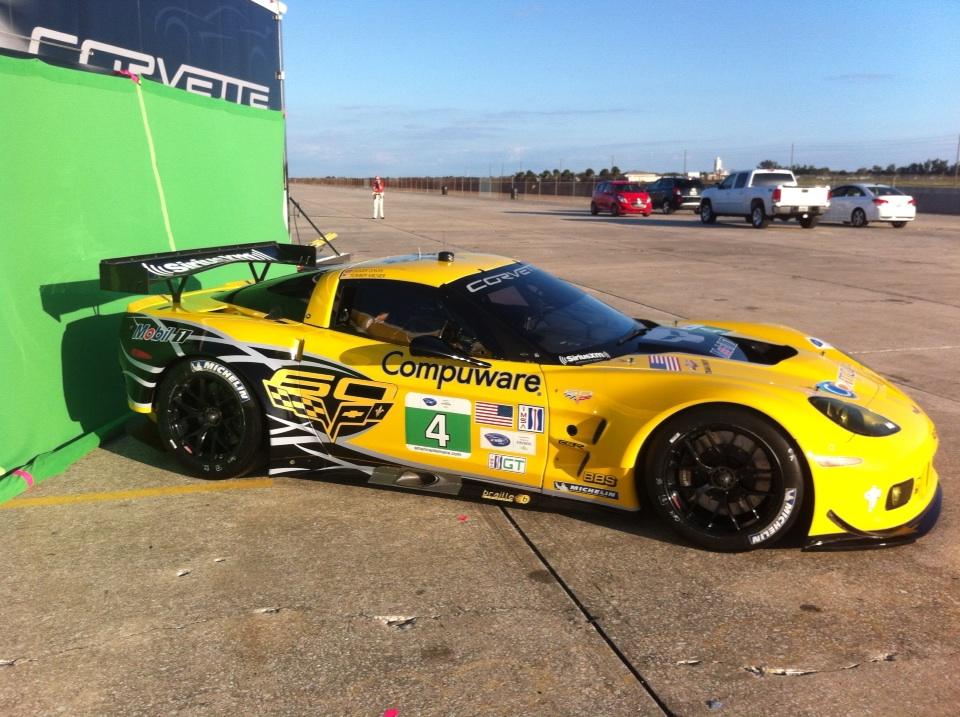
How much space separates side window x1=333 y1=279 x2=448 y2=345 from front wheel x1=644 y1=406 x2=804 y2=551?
1354 mm

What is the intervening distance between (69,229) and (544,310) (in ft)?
10.7

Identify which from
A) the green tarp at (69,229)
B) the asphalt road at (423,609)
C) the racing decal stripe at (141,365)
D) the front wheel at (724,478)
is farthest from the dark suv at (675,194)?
the front wheel at (724,478)

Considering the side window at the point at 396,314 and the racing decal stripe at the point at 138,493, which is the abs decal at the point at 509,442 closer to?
the side window at the point at 396,314

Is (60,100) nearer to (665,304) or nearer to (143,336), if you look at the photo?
(143,336)

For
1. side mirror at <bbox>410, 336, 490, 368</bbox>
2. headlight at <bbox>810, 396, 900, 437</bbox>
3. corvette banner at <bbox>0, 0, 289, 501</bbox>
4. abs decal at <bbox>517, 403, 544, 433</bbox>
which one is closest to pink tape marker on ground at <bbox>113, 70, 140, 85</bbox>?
corvette banner at <bbox>0, 0, 289, 501</bbox>

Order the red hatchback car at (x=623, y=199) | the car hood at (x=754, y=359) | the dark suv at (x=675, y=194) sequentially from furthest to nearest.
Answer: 1. the dark suv at (x=675, y=194)
2. the red hatchback car at (x=623, y=199)
3. the car hood at (x=754, y=359)

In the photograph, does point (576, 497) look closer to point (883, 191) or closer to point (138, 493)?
point (138, 493)

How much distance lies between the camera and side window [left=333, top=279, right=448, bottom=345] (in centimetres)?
426

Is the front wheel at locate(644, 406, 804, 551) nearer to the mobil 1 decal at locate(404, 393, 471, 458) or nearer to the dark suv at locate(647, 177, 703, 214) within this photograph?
the mobil 1 decal at locate(404, 393, 471, 458)

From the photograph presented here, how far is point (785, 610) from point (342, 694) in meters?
1.74

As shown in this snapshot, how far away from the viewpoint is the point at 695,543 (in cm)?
365

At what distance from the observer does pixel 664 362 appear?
3.91m

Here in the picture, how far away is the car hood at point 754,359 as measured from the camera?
3.75 meters

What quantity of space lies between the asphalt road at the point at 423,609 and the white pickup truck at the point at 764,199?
20849 mm
